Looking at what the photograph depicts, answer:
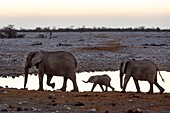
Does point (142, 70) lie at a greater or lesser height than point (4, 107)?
greater

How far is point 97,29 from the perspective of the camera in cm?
12612

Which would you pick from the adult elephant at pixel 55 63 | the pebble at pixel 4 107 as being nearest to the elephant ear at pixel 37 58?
the adult elephant at pixel 55 63

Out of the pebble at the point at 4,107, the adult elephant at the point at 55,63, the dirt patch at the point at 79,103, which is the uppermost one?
the adult elephant at the point at 55,63

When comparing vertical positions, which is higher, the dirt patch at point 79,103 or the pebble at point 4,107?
the pebble at point 4,107

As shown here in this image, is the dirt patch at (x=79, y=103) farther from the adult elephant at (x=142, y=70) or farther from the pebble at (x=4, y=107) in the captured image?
the adult elephant at (x=142, y=70)

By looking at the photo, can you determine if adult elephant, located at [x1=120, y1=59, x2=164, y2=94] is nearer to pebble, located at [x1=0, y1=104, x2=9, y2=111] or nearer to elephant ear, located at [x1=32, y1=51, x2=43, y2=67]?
elephant ear, located at [x1=32, y1=51, x2=43, y2=67]

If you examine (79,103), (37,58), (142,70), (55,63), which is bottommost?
(79,103)

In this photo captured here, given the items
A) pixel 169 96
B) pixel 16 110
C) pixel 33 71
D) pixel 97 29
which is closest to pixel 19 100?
pixel 16 110

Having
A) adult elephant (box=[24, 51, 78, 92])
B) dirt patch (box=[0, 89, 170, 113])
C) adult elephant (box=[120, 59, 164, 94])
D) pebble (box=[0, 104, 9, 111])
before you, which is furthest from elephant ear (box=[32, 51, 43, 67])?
pebble (box=[0, 104, 9, 111])

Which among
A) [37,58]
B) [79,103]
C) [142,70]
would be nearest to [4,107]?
[79,103]

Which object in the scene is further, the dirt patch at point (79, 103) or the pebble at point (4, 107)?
the dirt patch at point (79, 103)

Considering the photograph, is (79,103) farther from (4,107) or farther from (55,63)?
(55,63)

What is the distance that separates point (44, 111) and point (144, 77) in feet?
20.8

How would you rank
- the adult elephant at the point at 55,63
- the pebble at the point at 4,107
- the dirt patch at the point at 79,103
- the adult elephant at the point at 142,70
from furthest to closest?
1. the adult elephant at the point at 55,63
2. the adult elephant at the point at 142,70
3. the dirt patch at the point at 79,103
4. the pebble at the point at 4,107
